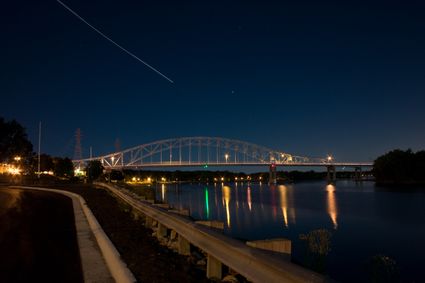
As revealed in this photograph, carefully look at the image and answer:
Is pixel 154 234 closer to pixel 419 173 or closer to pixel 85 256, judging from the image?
A: pixel 85 256

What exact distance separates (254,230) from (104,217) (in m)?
13.8

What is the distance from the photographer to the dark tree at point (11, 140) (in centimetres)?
7512

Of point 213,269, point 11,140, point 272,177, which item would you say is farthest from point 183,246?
point 272,177

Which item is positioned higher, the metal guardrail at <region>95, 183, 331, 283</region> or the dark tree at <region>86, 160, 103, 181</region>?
the dark tree at <region>86, 160, 103, 181</region>

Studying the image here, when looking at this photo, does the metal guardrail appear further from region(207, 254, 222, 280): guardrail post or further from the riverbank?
the riverbank

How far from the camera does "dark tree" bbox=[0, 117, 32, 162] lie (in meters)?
75.1

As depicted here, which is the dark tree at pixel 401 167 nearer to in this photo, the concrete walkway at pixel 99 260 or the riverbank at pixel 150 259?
the riverbank at pixel 150 259

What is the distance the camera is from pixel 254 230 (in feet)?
86.8

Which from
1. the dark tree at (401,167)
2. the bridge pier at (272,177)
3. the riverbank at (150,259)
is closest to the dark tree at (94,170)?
the bridge pier at (272,177)

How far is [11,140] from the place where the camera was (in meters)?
77.2

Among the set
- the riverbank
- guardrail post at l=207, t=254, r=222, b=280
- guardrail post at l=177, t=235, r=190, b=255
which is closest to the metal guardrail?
guardrail post at l=207, t=254, r=222, b=280

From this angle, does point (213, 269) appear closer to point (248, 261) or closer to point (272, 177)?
point (248, 261)

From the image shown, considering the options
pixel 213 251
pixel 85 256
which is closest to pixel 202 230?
pixel 213 251

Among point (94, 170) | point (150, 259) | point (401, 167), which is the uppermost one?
point (94, 170)
